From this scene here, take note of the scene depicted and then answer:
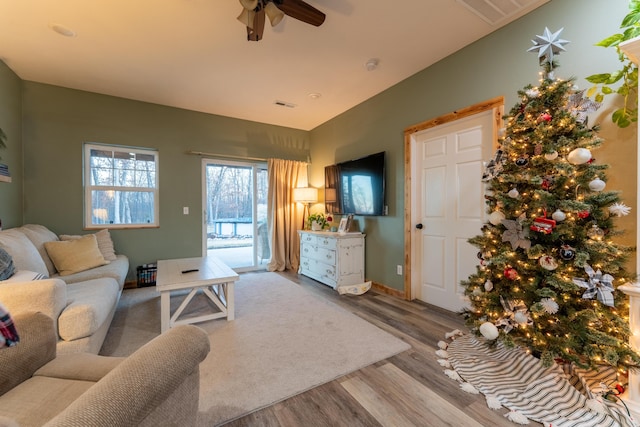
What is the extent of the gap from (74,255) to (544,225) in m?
4.08

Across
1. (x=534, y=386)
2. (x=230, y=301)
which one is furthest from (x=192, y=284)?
(x=534, y=386)

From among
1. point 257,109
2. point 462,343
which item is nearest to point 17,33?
point 257,109

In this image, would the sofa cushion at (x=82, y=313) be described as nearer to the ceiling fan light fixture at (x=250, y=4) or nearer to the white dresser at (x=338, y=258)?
the ceiling fan light fixture at (x=250, y=4)

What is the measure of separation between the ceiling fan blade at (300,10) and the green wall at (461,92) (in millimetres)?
1565

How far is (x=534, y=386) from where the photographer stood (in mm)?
1579

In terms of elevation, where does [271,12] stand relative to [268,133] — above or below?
below

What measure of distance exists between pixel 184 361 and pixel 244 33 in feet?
8.58

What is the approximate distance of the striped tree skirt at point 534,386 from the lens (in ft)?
4.48

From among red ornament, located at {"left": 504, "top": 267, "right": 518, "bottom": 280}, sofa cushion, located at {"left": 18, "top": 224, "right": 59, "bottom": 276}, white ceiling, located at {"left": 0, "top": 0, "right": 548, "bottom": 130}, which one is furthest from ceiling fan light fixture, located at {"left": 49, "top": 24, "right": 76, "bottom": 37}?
red ornament, located at {"left": 504, "top": 267, "right": 518, "bottom": 280}

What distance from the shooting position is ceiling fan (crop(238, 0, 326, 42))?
172cm

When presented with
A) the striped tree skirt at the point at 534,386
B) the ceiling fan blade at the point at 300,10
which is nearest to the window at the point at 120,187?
the ceiling fan blade at the point at 300,10

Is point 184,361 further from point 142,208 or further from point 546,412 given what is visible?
point 142,208

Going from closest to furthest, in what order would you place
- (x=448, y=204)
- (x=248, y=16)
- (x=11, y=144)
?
(x=248, y=16) → (x=448, y=204) → (x=11, y=144)

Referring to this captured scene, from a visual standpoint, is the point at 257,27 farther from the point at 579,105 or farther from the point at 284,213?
the point at 284,213
